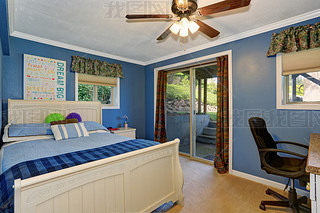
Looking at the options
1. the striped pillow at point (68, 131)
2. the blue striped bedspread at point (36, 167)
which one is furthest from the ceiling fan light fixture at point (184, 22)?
the striped pillow at point (68, 131)

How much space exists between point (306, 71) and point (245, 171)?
5.79ft

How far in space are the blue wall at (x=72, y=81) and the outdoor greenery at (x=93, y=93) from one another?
273 mm

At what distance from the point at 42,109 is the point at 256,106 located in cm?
367

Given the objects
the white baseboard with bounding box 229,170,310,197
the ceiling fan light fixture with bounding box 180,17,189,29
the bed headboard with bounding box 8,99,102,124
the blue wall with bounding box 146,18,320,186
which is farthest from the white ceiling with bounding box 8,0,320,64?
the white baseboard with bounding box 229,170,310,197

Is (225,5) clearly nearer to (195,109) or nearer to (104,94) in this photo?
(195,109)

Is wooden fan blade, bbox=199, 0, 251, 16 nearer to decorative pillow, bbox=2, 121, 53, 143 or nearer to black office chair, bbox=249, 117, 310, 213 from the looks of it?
black office chair, bbox=249, 117, 310, 213

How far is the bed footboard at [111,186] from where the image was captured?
98 cm

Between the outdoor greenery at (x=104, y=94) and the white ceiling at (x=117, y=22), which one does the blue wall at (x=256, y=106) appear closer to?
the white ceiling at (x=117, y=22)

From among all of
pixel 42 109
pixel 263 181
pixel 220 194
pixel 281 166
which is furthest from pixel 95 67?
pixel 263 181

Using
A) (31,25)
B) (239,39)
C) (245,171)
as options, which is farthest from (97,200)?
(239,39)

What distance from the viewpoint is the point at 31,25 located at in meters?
2.47

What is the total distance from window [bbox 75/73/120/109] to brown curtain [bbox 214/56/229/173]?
241 centimetres

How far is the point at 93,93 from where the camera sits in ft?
12.5

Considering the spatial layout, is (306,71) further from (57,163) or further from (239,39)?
(57,163)
